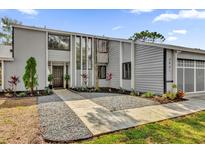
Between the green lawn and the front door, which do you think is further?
the front door

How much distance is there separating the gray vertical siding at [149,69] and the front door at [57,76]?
22.6 feet

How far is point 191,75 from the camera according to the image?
12453 mm

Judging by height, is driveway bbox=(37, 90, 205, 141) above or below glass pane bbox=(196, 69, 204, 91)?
below

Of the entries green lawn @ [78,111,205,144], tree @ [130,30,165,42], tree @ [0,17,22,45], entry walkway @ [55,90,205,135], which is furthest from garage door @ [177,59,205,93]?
tree @ [0,17,22,45]

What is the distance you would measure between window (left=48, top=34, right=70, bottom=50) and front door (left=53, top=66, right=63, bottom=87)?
1.82 metres

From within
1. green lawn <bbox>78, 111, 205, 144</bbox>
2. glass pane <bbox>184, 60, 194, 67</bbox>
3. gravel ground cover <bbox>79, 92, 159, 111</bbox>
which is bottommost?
green lawn <bbox>78, 111, 205, 144</bbox>

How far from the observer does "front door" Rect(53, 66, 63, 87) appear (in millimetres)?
16173

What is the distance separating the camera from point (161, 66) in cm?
1129

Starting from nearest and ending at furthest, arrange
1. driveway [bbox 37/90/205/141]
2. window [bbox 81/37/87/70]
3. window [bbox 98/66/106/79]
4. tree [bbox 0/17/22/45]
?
driveway [bbox 37/90/205/141], window [bbox 81/37/87/70], window [bbox 98/66/106/79], tree [bbox 0/17/22/45]

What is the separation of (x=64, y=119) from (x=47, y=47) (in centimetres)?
1036

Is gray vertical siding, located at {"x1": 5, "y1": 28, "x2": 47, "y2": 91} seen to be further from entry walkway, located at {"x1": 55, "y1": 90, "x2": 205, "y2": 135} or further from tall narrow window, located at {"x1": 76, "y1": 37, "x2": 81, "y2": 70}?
entry walkway, located at {"x1": 55, "y1": 90, "x2": 205, "y2": 135}

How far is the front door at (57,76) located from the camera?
16173 millimetres

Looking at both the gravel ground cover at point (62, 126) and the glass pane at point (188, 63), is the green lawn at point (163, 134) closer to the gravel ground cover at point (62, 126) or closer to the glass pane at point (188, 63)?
the gravel ground cover at point (62, 126)

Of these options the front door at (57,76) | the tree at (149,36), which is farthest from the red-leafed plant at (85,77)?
the tree at (149,36)
